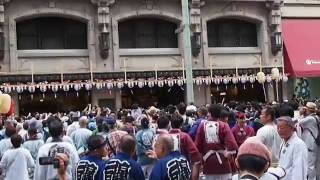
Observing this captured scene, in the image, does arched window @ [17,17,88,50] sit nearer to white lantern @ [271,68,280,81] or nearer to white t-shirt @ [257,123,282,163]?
white lantern @ [271,68,280,81]

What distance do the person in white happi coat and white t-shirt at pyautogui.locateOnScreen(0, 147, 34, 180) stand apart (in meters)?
4.50

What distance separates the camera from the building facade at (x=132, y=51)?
89.9 feet

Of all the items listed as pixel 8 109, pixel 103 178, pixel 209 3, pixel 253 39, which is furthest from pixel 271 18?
pixel 103 178

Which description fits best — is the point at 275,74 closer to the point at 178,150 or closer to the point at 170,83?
the point at 170,83

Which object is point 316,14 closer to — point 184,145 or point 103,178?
point 184,145

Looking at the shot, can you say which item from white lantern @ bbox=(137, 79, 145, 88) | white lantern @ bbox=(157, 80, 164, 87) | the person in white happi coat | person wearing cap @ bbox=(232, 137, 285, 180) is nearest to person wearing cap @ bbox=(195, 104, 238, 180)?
the person in white happi coat

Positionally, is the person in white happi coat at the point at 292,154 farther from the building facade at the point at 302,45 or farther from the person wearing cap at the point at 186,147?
the building facade at the point at 302,45

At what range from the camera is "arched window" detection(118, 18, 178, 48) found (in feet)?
99.7

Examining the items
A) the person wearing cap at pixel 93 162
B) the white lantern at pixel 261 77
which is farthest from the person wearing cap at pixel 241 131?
the white lantern at pixel 261 77

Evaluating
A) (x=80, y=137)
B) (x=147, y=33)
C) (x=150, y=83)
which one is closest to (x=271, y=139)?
(x=80, y=137)

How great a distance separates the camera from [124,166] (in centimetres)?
672

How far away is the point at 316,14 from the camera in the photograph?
3441cm

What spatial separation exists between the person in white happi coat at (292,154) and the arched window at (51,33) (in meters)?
22.6

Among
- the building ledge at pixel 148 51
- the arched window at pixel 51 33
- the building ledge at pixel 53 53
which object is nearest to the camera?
the building ledge at pixel 53 53
